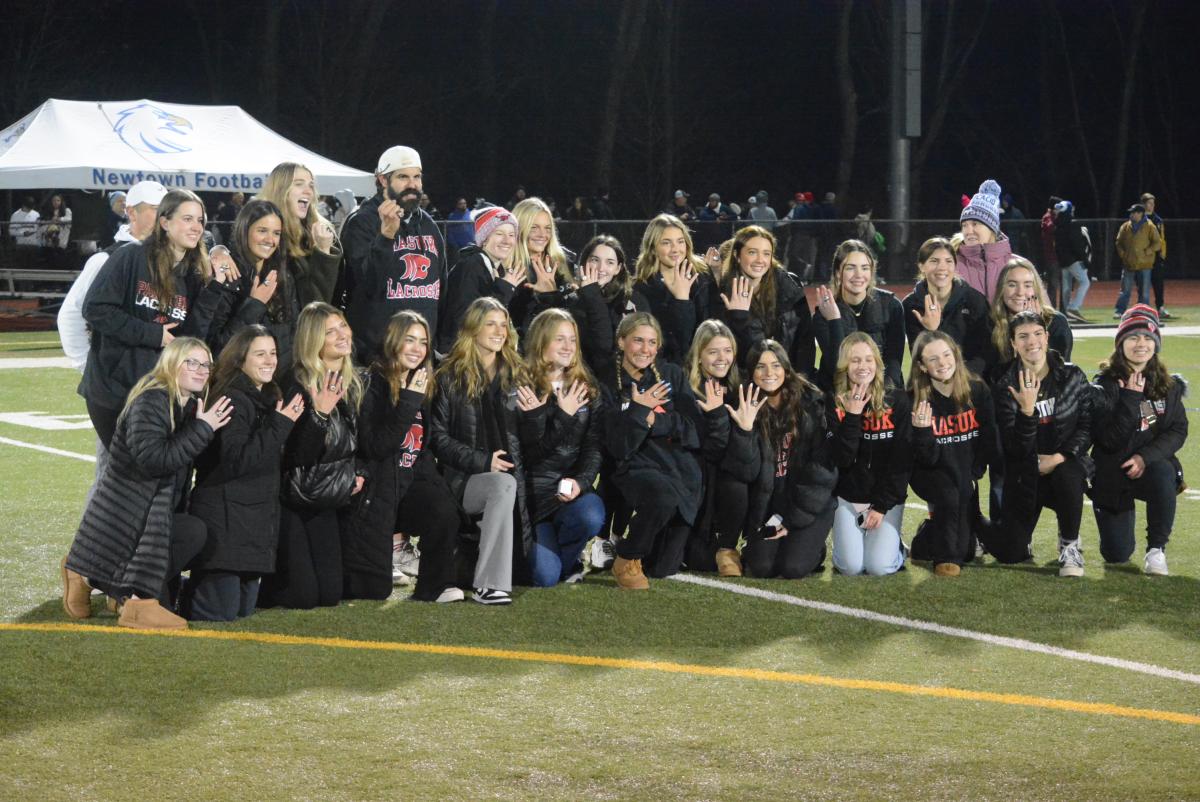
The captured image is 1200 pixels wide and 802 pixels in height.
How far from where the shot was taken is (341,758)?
4.97m

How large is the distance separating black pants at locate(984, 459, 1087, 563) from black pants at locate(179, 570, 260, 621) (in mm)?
3500

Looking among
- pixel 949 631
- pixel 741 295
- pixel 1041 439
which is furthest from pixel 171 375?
pixel 1041 439

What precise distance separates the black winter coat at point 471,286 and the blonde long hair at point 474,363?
789 mm

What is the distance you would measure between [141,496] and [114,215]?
50.1 ft

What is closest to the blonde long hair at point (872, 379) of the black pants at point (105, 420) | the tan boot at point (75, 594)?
the black pants at point (105, 420)

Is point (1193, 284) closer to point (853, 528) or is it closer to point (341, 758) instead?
point (853, 528)

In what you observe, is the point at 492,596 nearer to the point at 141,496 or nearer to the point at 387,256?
the point at 141,496

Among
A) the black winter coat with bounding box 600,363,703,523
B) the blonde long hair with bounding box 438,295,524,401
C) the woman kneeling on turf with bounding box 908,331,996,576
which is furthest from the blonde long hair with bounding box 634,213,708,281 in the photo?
the woman kneeling on turf with bounding box 908,331,996,576

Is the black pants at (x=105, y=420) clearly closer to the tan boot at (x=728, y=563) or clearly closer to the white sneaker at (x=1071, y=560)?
the tan boot at (x=728, y=563)

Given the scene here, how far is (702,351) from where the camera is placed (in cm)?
766

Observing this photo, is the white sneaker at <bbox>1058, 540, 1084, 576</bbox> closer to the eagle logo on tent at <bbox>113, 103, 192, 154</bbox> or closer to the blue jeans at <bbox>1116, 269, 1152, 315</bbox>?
the blue jeans at <bbox>1116, 269, 1152, 315</bbox>

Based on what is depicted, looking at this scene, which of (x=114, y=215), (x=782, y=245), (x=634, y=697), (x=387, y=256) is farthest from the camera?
(x=782, y=245)

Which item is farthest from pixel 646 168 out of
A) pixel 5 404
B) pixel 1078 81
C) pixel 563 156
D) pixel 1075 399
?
pixel 1075 399

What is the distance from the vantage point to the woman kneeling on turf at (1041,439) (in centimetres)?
761
